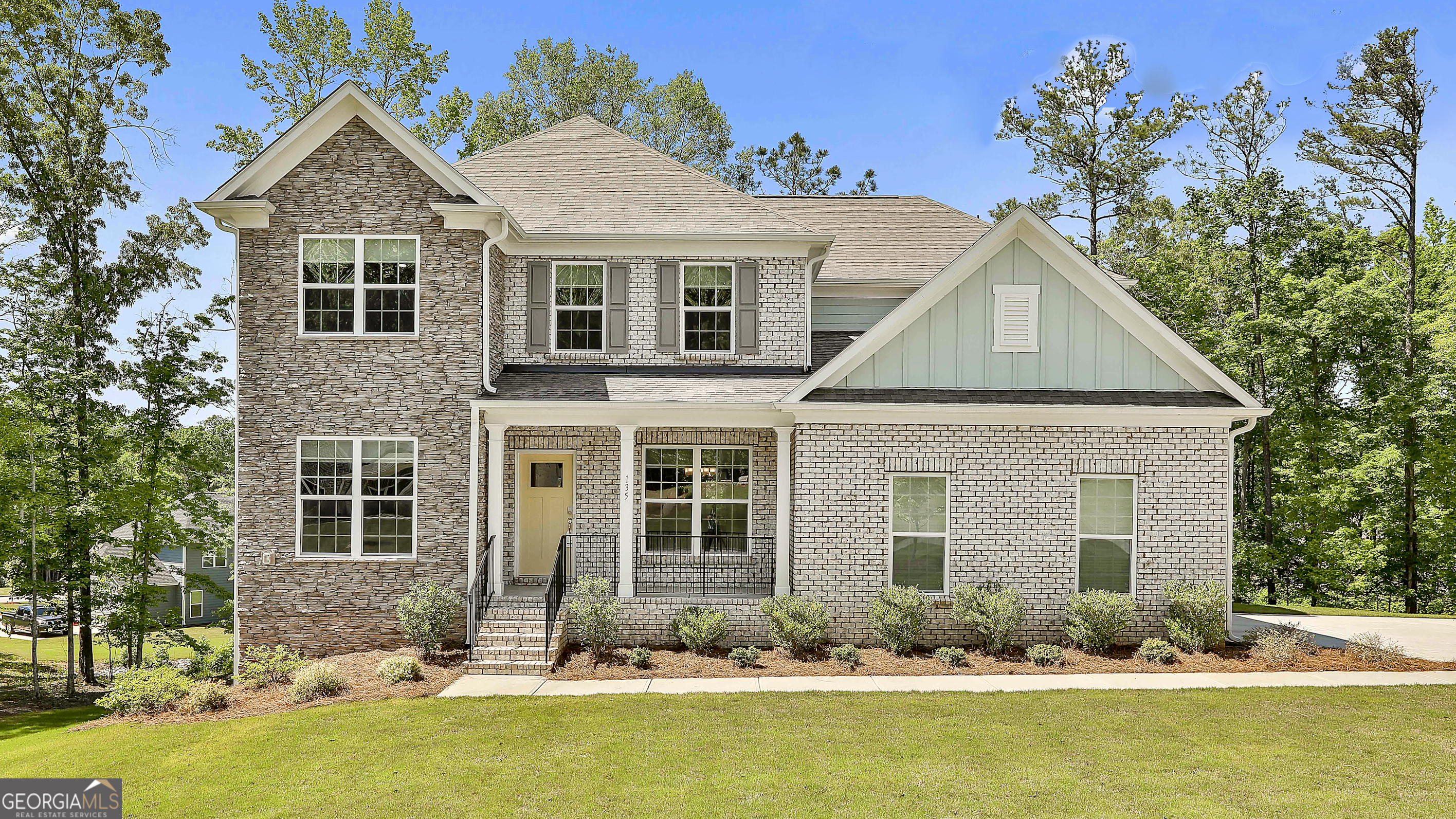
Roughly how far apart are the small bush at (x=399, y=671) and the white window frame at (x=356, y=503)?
203cm

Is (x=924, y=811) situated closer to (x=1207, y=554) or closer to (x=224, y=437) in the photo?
(x=1207, y=554)

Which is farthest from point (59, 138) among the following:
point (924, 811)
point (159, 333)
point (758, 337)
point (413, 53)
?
point (924, 811)

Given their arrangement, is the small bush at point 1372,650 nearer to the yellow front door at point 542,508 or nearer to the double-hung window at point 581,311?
the yellow front door at point 542,508

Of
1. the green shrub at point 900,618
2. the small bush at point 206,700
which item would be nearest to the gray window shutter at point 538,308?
the small bush at point 206,700

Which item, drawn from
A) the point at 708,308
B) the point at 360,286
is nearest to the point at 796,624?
the point at 708,308

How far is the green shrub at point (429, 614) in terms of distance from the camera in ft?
39.0

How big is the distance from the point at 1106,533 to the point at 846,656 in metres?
4.48

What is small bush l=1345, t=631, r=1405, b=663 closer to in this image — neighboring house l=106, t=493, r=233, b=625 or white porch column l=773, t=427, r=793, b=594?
white porch column l=773, t=427, r=793, b=594

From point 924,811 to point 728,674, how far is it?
4812mm

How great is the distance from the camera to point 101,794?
24.3 ft

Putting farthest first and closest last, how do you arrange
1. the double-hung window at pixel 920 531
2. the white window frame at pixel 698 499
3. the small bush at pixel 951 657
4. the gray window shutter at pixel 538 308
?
the gray window shutter at pixel 538 308, the white window frame at pixel 698 499, the double-hung window at pixel 920 531, the small bush at pixel 951 657

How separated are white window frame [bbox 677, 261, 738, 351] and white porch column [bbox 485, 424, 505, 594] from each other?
347 centimetres

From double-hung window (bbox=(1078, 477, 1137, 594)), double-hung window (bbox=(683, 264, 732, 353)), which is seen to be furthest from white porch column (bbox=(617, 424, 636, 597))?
double-hung window (bbox=(1078, 477, 1137, 594))

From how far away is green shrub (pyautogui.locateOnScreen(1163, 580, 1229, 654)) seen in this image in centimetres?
1191
